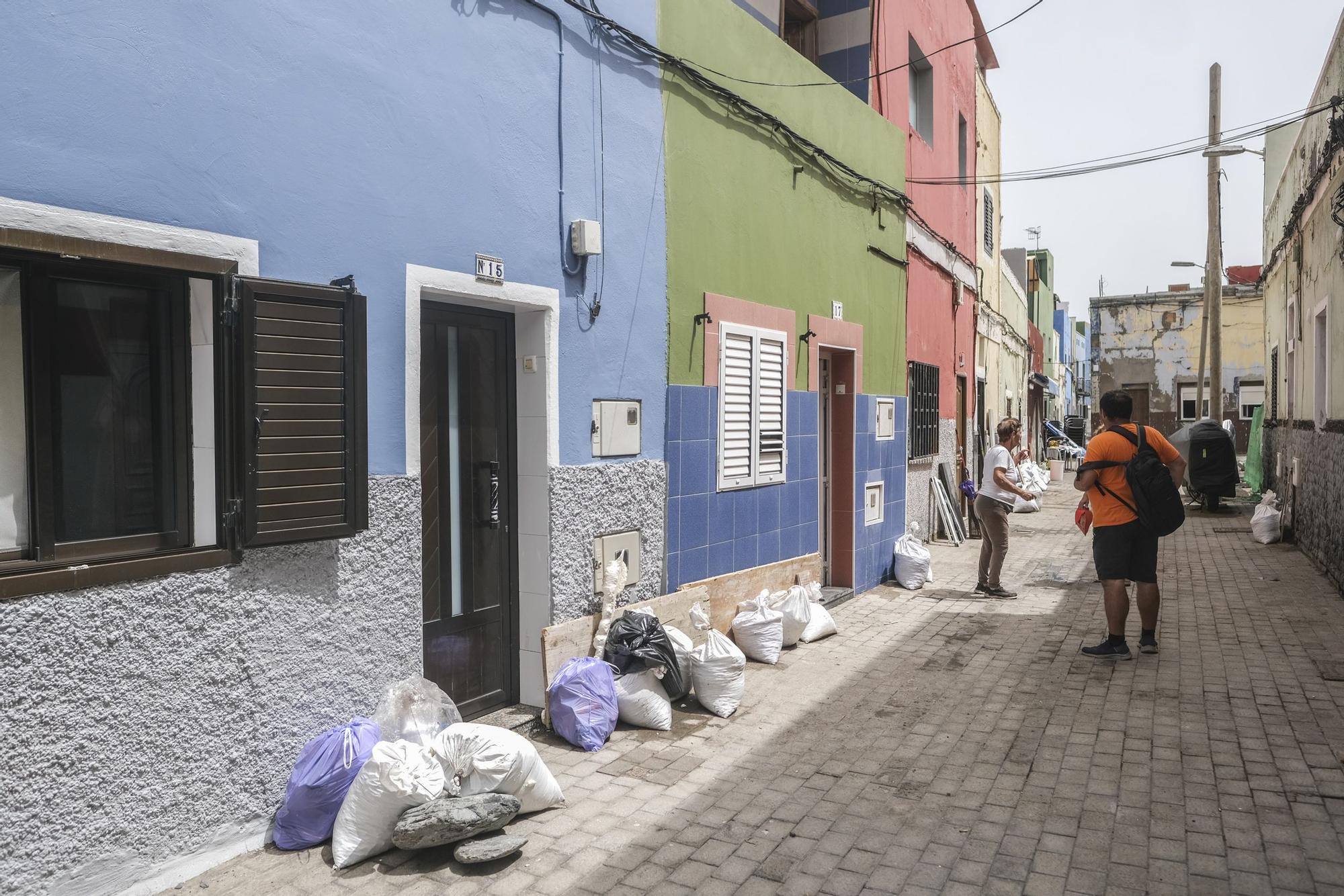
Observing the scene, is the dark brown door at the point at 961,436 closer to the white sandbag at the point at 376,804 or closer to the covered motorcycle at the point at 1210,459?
the covered motorcycle at the point at 1210,459

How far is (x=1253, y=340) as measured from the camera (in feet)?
110

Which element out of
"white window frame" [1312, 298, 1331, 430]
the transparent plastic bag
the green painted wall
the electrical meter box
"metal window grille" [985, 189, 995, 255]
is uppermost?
"metal window grille" [985, 189, 995, 255]

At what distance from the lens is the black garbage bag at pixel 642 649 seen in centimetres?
548

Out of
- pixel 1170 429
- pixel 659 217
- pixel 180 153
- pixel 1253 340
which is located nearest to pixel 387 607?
pixel 180 153

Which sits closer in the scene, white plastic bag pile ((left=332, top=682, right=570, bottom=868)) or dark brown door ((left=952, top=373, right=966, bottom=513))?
white plastic bag pile ((left=332, top=682, right=570, bottom=868))

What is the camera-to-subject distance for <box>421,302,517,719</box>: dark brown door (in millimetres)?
5043

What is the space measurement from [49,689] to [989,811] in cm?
371

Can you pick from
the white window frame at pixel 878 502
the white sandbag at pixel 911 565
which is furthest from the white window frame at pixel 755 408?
the white sandbag at pixel 911 565

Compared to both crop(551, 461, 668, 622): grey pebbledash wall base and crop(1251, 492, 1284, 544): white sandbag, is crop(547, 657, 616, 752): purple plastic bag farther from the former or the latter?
crop(1251, 492, 1284, 544): white sandbag

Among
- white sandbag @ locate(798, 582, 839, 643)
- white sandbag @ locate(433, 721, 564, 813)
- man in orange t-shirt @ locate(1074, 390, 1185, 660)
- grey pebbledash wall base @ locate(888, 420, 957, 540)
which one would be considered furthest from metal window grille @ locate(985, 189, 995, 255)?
white sandbag @ locate(433, 721, 564, 813)

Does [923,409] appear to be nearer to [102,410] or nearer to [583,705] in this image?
A: [583,705]

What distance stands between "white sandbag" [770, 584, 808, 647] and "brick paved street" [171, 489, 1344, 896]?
0.53 ft

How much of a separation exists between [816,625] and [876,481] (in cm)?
283

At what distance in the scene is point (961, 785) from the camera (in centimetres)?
459
